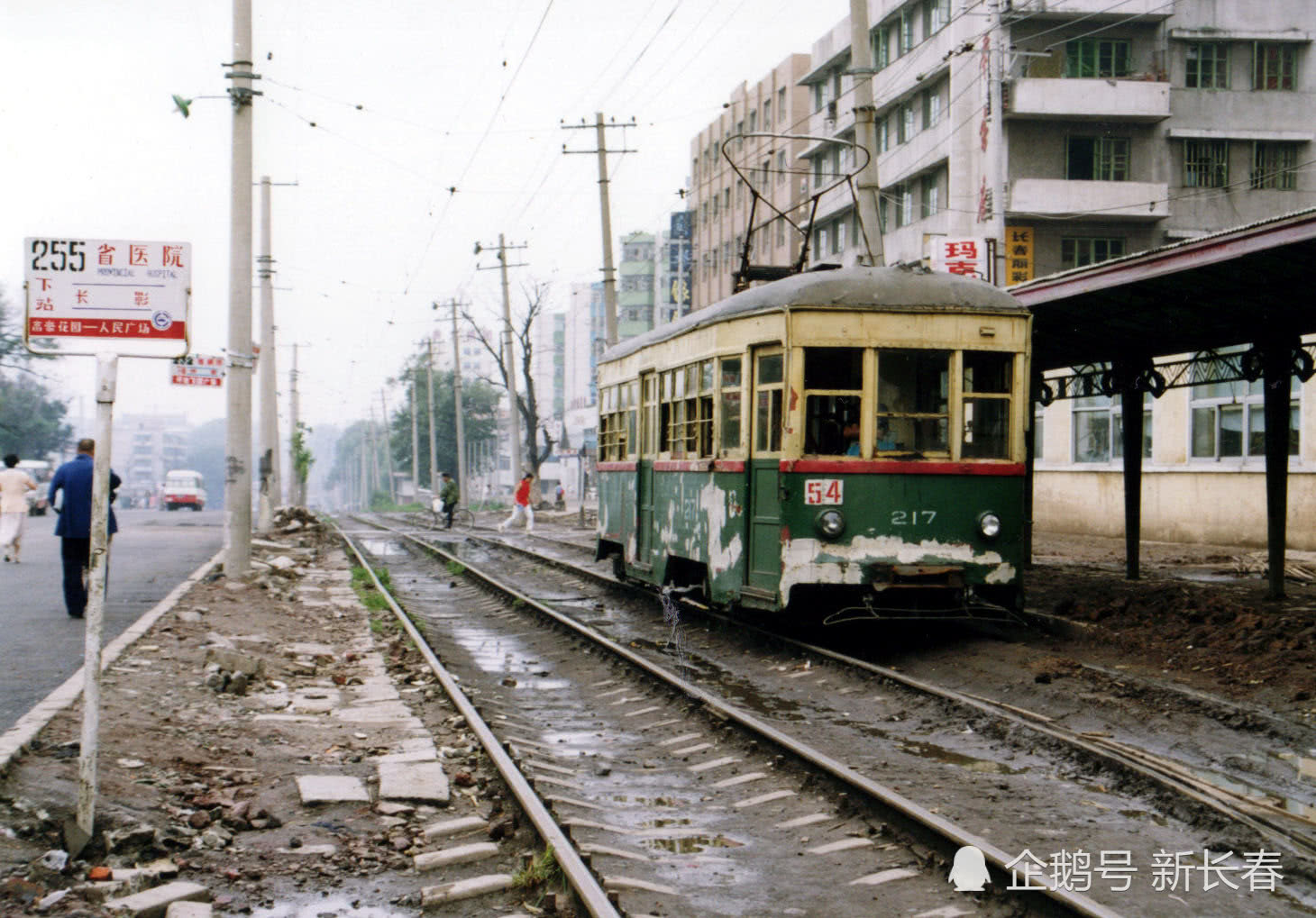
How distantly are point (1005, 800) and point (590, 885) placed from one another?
266 centimetres

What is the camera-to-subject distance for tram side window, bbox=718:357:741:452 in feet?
39.1

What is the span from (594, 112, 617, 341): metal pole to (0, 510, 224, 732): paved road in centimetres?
1024

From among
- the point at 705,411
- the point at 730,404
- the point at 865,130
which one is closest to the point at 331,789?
the point at 730,404

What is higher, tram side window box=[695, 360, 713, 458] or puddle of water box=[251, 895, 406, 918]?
tram side window box=[695, 360, 713, 458]

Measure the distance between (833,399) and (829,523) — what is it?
110 centimetres

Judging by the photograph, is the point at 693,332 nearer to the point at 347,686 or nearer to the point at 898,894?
the point at 347,686

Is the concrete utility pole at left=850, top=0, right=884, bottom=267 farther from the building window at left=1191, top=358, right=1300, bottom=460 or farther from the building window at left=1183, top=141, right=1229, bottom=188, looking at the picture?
the building window at left=1183, top=141, right=1229, bottom=188

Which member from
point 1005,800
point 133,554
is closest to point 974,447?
point 1005,800

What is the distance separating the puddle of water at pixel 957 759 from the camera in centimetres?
744

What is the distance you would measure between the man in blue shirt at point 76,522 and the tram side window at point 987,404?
25.8 feet

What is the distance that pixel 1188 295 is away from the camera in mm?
12797

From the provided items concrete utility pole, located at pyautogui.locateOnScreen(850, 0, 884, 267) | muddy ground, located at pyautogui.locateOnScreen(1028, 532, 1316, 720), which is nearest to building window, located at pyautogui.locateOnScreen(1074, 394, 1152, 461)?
muddy ground, located at pyautogui.locateOnScreen(1028, 532, 1316, 720)

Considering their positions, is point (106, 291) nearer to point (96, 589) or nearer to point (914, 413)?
point (96, 589)

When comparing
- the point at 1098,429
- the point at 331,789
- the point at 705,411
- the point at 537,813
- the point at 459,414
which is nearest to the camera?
the point at 537,813
